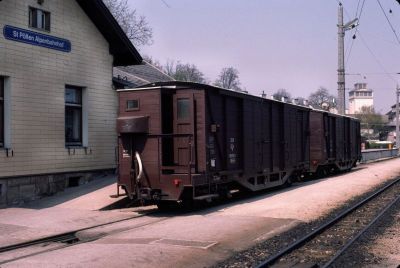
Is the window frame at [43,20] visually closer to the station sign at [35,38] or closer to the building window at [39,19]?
the building window at [39,19]

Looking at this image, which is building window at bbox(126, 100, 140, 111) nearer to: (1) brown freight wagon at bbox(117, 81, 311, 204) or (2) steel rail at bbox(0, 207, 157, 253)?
(1) brown freight wagon at bbox(117, 81, 311, 204)

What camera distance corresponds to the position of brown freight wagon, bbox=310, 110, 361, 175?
23.2 meters

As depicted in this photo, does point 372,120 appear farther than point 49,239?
Yes

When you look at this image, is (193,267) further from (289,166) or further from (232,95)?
(289,166)

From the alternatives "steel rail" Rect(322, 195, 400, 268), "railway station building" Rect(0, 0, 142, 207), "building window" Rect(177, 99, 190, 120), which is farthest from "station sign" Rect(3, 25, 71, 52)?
"steel rail" Rect(322, 195, 400, 268)

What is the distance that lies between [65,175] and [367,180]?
1405 cm

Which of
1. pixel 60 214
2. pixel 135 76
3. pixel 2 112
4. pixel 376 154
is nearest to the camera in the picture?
pixel 60 214

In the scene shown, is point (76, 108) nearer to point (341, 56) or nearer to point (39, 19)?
point (39, 19)

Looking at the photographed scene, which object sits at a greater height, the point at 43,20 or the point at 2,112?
the point at 43,20

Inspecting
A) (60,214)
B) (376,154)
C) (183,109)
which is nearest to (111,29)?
(183,109)

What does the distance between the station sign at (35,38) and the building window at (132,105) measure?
3.54 metres

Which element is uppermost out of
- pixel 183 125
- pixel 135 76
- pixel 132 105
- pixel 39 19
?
pixel 39 19

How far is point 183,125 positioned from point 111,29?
5710 millimetres

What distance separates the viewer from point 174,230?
10.2 metres
